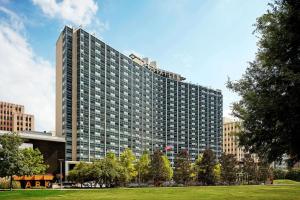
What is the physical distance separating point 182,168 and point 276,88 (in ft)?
420

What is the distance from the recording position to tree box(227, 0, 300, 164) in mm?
20156

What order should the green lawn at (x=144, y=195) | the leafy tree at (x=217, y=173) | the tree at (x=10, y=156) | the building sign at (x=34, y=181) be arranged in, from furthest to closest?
the leafy tree at (x=217, y=173) → the building sign at (x=34, y=181) → the tree at (x=10, y=156) → the green lawn at (x=144, y=195)

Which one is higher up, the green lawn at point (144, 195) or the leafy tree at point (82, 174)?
the green lawn at point (144, 195)

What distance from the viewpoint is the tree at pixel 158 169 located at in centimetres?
14000

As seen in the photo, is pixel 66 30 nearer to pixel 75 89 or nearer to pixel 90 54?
pixel 90 54

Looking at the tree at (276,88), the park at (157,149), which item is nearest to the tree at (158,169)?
the park at (157,149)

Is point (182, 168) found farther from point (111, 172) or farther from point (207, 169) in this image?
point (111, 172)

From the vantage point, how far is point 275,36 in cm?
2139

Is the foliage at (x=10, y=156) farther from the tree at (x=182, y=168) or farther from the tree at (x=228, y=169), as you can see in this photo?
the tree at (x=228, y=169)

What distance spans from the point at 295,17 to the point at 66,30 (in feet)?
587

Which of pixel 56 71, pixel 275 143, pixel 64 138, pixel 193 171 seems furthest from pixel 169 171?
pixel 275 143

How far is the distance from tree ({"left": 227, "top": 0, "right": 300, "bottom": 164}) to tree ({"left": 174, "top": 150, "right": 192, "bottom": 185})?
121m

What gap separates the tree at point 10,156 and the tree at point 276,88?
70837mm

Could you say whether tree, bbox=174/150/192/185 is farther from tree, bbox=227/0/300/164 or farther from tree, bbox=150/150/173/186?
tree, bbox=227/0/300/164
